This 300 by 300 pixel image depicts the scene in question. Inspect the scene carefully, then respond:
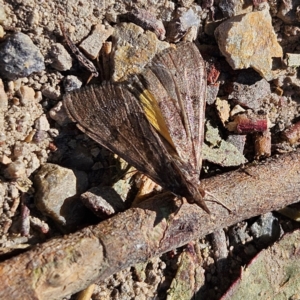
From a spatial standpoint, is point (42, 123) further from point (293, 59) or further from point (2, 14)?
point (293, 59)

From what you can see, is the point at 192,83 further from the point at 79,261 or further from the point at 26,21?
the point at 79,261

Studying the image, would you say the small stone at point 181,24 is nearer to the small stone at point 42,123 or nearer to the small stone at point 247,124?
the small stone at point 247,124

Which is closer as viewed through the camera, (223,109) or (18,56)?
(18,56)

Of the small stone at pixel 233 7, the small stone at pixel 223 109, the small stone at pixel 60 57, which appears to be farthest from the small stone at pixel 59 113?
the small stone at pixel 233 7

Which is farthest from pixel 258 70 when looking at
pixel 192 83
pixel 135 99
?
pixel 135 99

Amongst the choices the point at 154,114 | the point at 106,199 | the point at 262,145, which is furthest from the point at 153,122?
the point at 262,145

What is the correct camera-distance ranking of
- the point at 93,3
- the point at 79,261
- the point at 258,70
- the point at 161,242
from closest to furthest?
the point at 79,261, the point at 161,242, the point at 93,3, the point at 258,70
